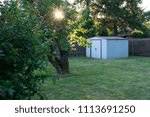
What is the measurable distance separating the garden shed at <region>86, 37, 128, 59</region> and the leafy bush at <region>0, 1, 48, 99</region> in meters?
15.6

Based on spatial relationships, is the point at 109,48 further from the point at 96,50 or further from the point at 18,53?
the point at 18,53

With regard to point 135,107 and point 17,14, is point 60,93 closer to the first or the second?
point 17,14

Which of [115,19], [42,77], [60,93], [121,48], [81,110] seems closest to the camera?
[81,110]

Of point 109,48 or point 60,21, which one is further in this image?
point 109,48

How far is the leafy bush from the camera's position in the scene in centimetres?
310

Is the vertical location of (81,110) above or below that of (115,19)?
below

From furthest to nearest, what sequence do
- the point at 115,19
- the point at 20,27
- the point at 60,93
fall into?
the point at 115,19 < the point at 60,93 < the point at 20,27

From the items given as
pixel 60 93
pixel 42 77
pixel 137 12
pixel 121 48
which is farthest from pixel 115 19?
pixel 42 77

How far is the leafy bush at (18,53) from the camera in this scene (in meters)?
3.10

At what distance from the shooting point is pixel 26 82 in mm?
3449

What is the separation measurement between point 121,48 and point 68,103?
699 inches

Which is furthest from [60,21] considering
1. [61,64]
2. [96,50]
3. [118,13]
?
[118,13]

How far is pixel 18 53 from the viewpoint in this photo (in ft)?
10.5

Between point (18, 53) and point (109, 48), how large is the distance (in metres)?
16.5
